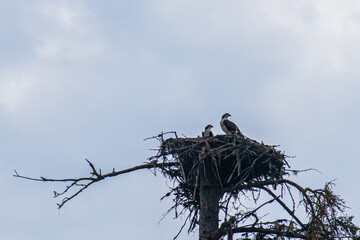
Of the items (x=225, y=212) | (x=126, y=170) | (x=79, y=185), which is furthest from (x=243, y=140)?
(x=79, y=185)

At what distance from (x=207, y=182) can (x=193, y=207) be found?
3.31 ft

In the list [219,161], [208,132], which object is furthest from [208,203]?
[208,132]

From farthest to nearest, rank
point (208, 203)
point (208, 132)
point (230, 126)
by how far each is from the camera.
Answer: point (230, 126) < point (208, 132) < point (208, 203)

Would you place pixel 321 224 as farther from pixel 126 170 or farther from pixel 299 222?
pixel 126 170

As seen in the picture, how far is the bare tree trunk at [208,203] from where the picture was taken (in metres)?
13.7

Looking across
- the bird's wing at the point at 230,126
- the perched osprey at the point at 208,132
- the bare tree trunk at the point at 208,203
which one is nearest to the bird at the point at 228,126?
the bird's wing at the point at 230,126

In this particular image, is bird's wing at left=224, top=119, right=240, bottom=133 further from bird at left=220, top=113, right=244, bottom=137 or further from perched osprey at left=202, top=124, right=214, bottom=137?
perched osprey at left=202, top=124, right=214, bottom=137

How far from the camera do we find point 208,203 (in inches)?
551

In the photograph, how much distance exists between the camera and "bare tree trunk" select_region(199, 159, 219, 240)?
13.7m

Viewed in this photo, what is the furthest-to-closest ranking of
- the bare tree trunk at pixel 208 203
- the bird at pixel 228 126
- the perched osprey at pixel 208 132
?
the bird at pixel 228 126 < the perched osprey at pixel 208 132 < the bare tree trunk at pixel 208 203

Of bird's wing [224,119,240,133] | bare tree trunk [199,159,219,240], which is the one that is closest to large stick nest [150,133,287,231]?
bare tree trunk [199,159,219,240]

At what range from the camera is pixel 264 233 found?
13.2 m

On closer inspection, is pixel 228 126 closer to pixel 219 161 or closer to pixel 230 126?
pixel 230 126

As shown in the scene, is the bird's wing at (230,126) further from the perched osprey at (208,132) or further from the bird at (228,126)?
the perched osprey at (208,132)
